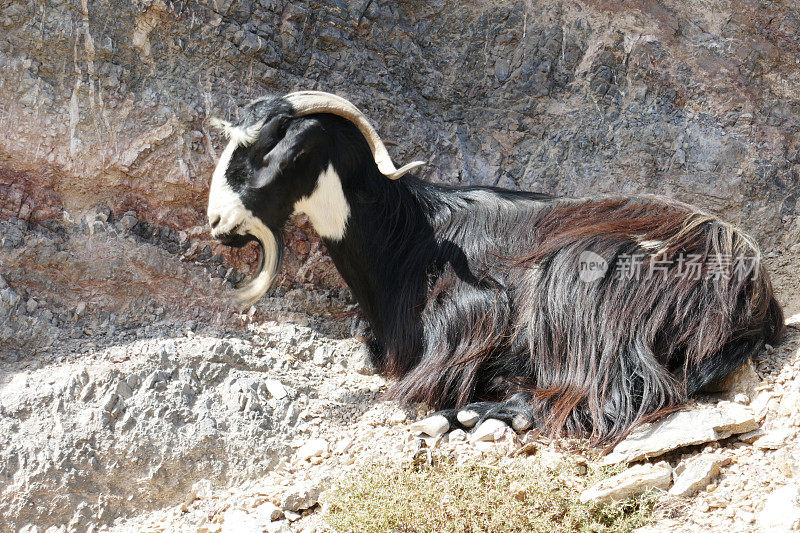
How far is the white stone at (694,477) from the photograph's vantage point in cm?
313

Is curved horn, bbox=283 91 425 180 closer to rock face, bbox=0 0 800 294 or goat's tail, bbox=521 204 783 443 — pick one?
goat's tail, bbox=521 204 783 443

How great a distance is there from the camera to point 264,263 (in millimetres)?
4270

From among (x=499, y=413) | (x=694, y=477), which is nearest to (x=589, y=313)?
(x=499, y=413)

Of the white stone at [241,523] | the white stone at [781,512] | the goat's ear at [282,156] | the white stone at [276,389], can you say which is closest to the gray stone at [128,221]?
the goat's ear at [282,156]

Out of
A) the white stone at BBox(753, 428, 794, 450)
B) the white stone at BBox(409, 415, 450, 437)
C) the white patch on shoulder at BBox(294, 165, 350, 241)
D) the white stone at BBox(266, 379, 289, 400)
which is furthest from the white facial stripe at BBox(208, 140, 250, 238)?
the white stone at BBox(753, 428, 794, 450)

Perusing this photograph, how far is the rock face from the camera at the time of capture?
4.71m

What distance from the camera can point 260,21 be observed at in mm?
5090

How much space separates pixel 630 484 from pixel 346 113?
7.15ft

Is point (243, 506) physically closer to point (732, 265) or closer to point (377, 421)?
point (377, 421)

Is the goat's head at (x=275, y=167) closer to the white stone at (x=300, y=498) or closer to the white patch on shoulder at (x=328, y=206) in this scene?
the white patch on shoulder at (x=328, y=206)

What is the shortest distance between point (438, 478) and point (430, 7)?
3533 mm

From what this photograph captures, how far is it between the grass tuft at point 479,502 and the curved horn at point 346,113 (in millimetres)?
1467

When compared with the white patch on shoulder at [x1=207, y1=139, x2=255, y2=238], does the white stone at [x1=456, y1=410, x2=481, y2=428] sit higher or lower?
lower

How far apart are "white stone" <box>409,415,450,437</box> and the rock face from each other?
1.47m
